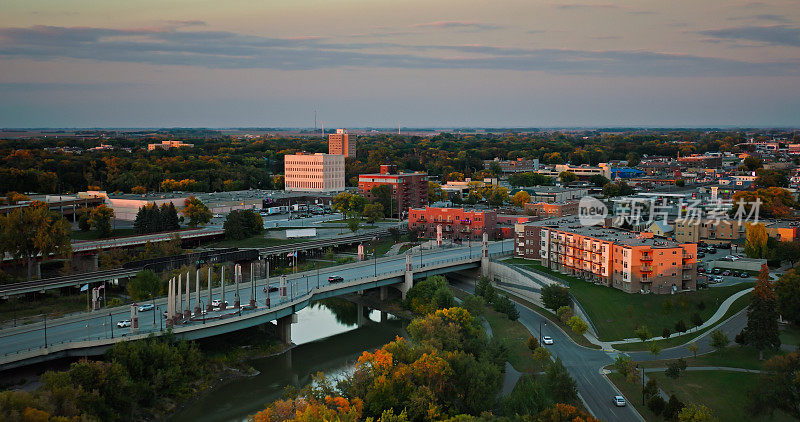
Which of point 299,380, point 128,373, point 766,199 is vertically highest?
point 766,199

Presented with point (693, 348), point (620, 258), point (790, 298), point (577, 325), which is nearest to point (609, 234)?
point (620, 258)

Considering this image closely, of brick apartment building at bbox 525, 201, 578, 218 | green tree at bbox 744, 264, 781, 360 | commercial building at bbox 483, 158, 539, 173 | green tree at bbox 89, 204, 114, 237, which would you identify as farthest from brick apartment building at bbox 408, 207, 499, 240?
commercial building at bbox 483, 158, 539, 173

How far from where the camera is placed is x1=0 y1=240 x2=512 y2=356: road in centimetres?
2812

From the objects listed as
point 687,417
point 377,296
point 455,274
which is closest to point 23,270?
point 377,296

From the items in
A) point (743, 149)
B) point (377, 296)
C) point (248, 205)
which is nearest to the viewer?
point (377, 296)

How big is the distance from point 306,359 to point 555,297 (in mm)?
13331

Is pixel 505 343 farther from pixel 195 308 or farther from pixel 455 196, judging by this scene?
pixel 455 196

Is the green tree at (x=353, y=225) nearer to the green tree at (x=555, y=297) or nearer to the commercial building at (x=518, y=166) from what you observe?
the green tree at (x=555, y=297)

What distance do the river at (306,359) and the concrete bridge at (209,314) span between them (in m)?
1.99

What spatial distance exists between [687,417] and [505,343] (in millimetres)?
9202

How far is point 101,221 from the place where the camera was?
56.1 meters

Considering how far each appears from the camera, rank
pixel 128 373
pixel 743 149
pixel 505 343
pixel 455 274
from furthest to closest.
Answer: pixel 743 149
pixel 455 274
pixel 505 343
pixel 128 373

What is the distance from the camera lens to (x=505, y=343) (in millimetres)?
30531

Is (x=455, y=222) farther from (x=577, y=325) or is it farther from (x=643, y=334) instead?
(x=643, y=334)
